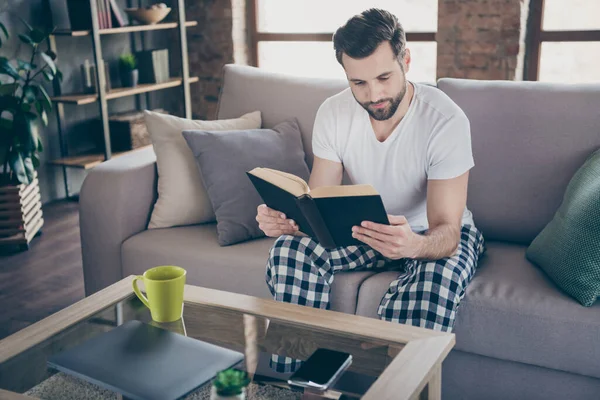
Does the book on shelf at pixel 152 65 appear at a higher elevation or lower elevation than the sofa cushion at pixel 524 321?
higher

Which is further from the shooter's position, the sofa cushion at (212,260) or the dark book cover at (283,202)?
the sofa cushion at (212,260)

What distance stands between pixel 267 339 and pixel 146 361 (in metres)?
0.25

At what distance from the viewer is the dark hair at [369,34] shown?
5.76 ft

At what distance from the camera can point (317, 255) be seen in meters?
1.80

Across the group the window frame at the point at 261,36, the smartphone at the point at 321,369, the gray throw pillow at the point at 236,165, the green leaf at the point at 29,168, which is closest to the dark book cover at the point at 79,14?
the green leaf at the point at 29,168

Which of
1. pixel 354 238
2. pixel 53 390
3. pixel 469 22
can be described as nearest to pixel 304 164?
pixel 354 238

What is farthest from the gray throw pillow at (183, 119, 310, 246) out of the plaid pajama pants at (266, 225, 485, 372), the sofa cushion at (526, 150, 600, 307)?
the sofa cushion at (526, 150, 600, 307)

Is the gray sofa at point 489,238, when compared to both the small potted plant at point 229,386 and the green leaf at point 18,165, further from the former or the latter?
the green leaf at point 18,165

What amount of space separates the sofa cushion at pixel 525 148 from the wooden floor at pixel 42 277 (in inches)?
63.5

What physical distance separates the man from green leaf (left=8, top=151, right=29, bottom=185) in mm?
1813

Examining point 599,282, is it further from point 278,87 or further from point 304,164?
point 278,87

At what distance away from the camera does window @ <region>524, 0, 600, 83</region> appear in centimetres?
379

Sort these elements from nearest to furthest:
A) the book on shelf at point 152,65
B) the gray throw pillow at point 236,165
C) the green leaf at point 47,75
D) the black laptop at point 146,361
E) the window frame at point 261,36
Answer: the black laptop at point 146,361, the gray throw pillow at point 236,165, the green leaf at point 47,75, the book on shelf at point 152,65, the window frame at point 261,36

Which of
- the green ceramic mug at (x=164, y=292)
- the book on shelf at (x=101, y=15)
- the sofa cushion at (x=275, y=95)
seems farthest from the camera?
the book on shelf at (x=101, y=15)
